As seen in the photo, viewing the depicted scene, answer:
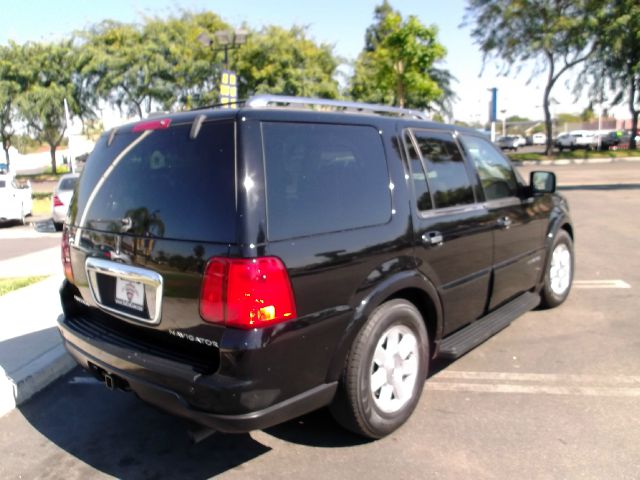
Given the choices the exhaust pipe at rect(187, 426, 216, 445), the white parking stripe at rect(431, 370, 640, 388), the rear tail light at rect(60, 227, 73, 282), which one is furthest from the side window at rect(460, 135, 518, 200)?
the rear tail light at rect(60, 227, 73, 282)

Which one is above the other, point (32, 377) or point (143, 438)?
point (32, 377)

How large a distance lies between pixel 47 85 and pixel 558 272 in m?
32.6

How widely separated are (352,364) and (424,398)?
107 cm

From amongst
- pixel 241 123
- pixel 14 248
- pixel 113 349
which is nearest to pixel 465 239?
pixel 241 123

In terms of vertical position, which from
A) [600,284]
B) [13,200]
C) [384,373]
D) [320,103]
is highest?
[320,103]

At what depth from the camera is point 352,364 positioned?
2.92 m

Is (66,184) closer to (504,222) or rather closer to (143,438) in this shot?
(143,438)

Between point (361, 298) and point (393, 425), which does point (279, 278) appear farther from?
point (393, 425)

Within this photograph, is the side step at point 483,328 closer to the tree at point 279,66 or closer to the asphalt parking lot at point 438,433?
the asphalt parking lot at point 438,433

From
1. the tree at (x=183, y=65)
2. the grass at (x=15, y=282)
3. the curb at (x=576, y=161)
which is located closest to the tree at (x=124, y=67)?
the tree at (x=183, y=65)

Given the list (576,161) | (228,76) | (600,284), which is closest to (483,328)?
(600,284)

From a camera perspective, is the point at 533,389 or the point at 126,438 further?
the point at 533,389

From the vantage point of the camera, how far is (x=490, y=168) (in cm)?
447

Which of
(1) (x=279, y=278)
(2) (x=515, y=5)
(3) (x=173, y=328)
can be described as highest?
(2) (x=515, y=5)
